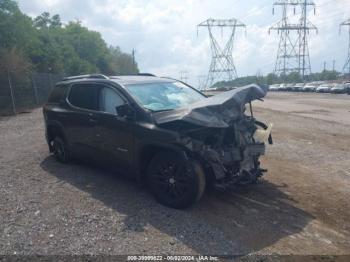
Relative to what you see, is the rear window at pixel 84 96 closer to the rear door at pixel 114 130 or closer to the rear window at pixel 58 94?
the rear door at pixel 114 130

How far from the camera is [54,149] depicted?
777 centimetres

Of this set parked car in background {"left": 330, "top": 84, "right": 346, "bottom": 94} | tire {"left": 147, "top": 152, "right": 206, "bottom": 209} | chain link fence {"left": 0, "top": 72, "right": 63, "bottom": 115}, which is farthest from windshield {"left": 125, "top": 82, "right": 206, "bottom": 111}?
parked car in background {"left": 330, "top": 84, "right": 346, "bottom": 94}

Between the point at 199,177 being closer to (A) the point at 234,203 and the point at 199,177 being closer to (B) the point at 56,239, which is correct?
(A) the point at 234,203

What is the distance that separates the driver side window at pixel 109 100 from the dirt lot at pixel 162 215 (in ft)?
4.04

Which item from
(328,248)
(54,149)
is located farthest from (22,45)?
(328,248)

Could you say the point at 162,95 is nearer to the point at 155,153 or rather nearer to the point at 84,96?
the point at 155,153

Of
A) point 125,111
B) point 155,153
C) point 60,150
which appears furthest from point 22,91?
point 155,153

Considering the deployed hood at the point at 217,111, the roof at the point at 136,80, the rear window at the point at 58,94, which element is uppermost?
the roof at the point at 136,80

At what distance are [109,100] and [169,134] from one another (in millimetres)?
1592

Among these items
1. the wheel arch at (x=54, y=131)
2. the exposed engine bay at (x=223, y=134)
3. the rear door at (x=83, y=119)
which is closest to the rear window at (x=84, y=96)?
the rear door at (x=83, y=119)

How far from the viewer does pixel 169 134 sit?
509 centimetres

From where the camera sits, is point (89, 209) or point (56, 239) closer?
point (56, 239)

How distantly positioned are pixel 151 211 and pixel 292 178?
2.90 metres

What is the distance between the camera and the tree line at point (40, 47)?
83.1 feet
